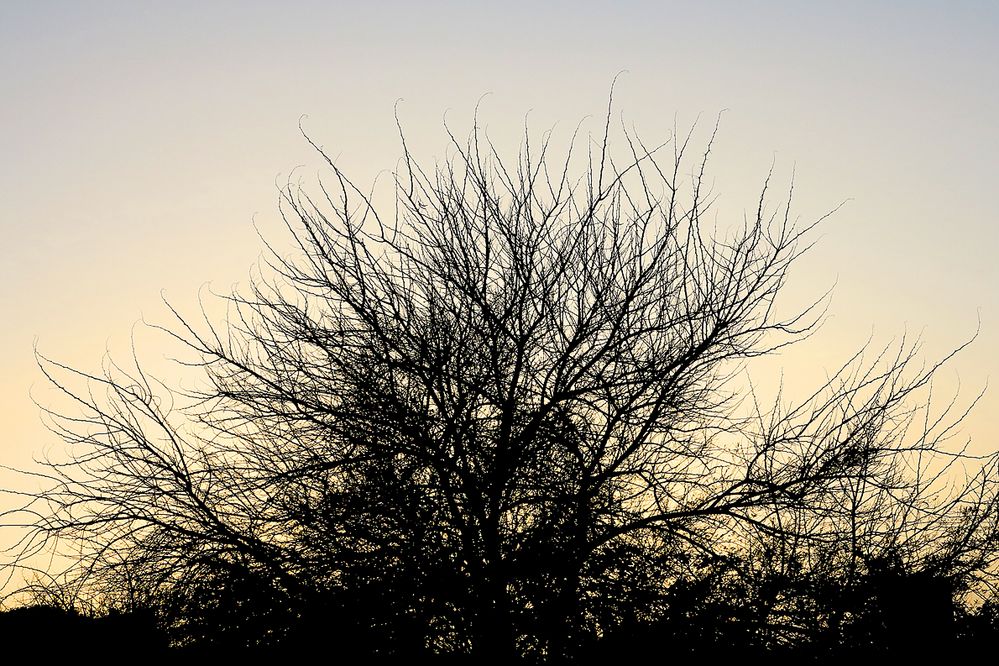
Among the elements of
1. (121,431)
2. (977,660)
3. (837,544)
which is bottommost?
(977,660)

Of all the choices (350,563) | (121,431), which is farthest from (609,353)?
(121,431)

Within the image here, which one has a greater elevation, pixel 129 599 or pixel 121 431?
pixel 121 431

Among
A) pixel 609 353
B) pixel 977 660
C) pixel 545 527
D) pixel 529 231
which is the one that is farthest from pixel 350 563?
pixel 977 660

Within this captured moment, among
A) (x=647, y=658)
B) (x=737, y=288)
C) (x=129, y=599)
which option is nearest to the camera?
(x=647, y=658)

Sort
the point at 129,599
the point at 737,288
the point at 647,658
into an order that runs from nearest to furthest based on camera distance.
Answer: the point at 647,658 → the point at 129,599 → the point at 737,288

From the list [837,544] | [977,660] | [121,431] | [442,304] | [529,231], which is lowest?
[977,660]

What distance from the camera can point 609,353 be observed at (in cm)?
666

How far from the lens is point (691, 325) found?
6645 millimetres

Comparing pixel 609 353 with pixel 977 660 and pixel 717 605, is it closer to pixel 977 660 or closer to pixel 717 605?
pixel 717 605

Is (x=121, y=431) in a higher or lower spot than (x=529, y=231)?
lower

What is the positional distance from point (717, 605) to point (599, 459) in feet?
3.95

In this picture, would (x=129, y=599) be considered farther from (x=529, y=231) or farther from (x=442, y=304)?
(x=529, y=231)

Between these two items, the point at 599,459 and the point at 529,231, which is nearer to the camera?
the point at 599,459

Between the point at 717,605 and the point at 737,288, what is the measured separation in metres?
2.29
